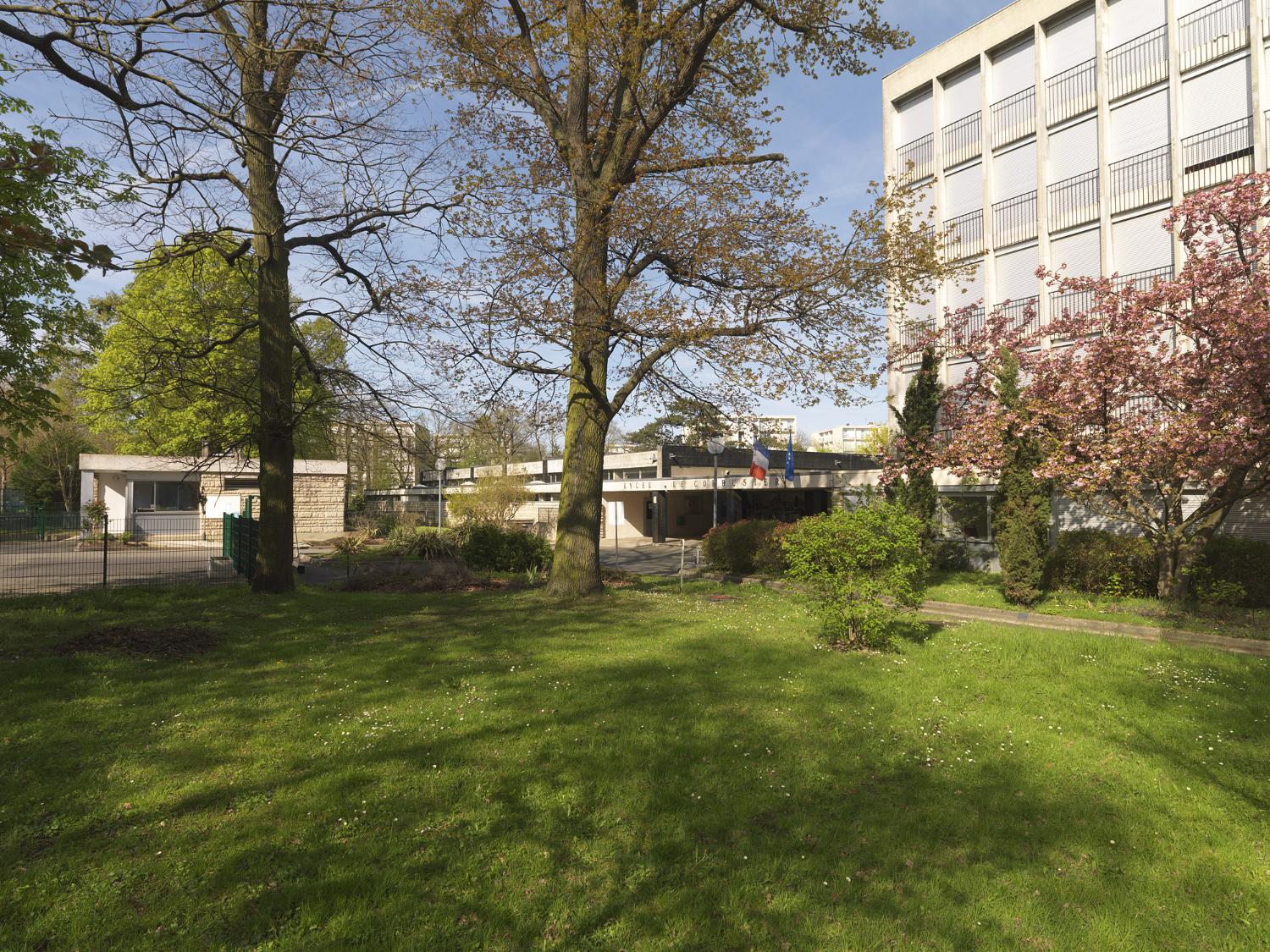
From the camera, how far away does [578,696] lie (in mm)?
6711

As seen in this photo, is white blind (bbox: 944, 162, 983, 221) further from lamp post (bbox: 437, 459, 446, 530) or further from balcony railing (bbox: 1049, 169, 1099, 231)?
lamp post (bbox: 437, 459, 446, 530)

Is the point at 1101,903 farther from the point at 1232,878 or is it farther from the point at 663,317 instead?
the point at 663,317

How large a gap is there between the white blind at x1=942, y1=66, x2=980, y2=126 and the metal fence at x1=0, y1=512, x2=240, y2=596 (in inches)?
1055

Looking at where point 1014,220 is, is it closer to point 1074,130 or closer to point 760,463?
point 1074,130

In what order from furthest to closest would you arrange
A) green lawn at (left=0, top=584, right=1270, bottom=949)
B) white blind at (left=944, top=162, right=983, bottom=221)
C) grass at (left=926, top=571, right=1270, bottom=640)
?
white blind at (left=944, top=162, right=983, bottom=221) < grass at (left=926, top=571, right=1270, bottom=640) < green lawn at (left=0, top=584, right=1270, bottom=949)

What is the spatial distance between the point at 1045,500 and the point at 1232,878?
12609mm

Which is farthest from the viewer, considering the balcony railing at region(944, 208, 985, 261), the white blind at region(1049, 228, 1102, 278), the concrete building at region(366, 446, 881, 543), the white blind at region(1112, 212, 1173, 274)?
the concrete building at region(366, 446, 881, 543)

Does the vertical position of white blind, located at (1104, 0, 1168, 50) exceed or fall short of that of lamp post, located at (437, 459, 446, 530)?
it exceeds it

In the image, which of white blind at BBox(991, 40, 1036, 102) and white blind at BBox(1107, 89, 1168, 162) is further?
white blind at BBox(991, 40, 1036, 102)

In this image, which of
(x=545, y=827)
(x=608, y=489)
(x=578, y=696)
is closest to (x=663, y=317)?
(x=578, y=696)

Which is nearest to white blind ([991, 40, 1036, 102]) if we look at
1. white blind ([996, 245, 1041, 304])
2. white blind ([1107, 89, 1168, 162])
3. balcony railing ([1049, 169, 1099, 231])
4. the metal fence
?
white blind ([1107, 89, 1168, 162])

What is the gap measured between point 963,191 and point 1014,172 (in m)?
1.73

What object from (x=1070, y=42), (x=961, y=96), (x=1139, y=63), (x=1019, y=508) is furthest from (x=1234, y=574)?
(x=961, y=96)

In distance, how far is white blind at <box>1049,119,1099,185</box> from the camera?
66.5ft
